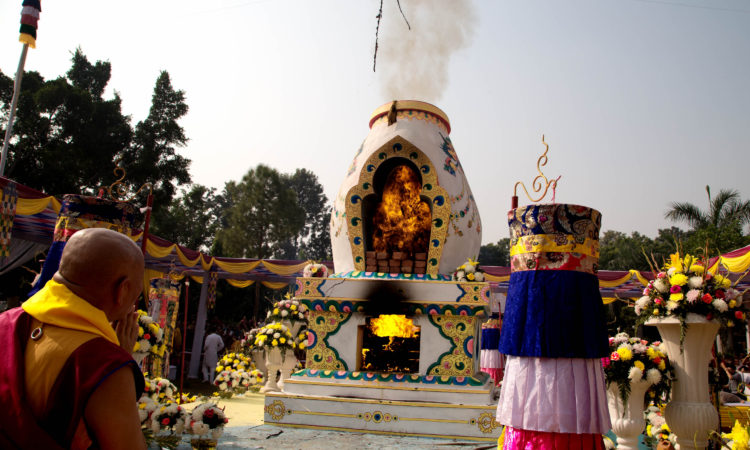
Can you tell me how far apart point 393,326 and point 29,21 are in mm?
8976

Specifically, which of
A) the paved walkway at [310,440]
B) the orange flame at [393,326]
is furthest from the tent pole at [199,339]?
the orange flame at [393,326]

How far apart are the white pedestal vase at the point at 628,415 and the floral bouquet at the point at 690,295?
0.73 metres

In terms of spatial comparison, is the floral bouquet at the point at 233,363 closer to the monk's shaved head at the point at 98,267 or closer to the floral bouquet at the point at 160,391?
the floral bouquet at the point at 160,391

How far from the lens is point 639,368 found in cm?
459

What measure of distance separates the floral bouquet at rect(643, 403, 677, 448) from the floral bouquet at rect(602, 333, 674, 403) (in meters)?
0.75

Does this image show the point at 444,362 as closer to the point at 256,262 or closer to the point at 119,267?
the point at 119,267

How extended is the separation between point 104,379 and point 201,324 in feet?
56.3

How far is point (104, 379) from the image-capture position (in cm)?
162

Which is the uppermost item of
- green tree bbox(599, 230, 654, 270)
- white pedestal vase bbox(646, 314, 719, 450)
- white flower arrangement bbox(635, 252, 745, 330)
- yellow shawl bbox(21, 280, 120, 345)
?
green tree bbox(599, 230, 654, 270)

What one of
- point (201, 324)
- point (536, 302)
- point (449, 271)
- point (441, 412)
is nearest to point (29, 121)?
point (201, 324)

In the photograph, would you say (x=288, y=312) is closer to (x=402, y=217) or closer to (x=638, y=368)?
(x=402, y=217)

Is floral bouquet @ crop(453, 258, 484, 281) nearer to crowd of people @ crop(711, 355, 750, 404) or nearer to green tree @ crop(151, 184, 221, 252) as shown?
crowd of people @ crop(711, 355, 750, 404)

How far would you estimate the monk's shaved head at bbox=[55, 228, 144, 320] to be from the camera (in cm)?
184

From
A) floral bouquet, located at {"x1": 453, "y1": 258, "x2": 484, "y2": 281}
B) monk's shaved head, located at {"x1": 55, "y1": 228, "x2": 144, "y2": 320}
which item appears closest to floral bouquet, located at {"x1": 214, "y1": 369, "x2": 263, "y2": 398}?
floral bouquet, located at {"x1": 453, "y1": 258, "x2": 484, "y2": 281}
